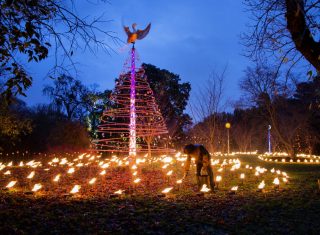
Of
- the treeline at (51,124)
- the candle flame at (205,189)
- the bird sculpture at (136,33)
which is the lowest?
the candle flame at (205,189)

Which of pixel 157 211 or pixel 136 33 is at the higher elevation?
pixel 136 33

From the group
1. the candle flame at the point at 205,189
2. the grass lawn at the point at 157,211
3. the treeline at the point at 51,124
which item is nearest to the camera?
the grass lawn at the point at 157,211

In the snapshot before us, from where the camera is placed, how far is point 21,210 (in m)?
6.10

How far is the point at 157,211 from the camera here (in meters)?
6.52

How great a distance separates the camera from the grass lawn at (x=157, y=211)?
538 cm

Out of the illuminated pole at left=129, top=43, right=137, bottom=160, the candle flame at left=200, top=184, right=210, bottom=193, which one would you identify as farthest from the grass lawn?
the illuminated pole at left=129, top=43, right=137, bottom=160

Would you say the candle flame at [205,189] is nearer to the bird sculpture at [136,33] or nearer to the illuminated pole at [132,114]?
the illuminated pole at [132,114]

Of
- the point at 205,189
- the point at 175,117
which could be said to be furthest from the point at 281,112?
the point at 205,189

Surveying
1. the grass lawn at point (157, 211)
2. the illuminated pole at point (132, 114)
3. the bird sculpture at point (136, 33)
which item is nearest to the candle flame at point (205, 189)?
the grass lawn at point (157, 211)

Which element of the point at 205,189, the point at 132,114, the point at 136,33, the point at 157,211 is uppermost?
the point at 136,33

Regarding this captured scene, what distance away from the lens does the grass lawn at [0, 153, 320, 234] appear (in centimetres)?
538

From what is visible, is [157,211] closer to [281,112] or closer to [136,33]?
[136,33]

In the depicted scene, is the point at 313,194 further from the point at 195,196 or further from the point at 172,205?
the point at 172,205

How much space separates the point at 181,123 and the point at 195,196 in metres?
23.6
